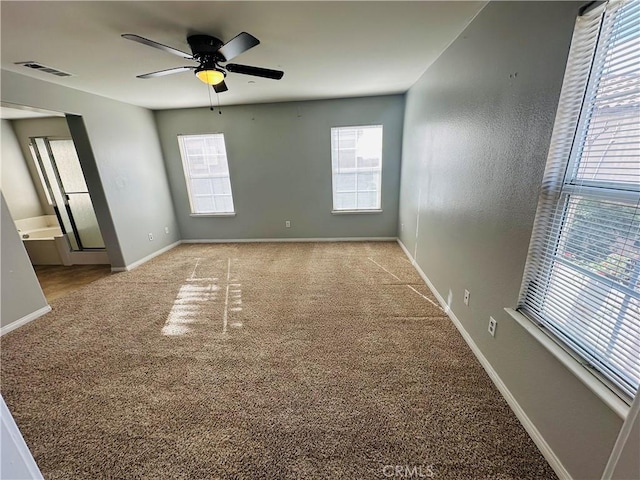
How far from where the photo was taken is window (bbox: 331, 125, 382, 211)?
14.5ft

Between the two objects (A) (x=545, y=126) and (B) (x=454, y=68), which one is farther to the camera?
(B) (x=454, y=68)

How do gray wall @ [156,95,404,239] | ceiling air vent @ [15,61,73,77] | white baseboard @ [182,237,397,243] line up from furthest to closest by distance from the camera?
white baseboard @ [182,237,397,243] → gray wall @ [156,95,404,239] → ceiling air vent @ [15,61,73,77]

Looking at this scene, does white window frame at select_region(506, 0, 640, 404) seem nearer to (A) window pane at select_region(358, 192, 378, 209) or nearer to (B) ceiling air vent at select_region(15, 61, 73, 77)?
(A) window pane at select_region(358, 192, 378, 209)

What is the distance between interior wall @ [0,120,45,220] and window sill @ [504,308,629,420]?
22.7 ft

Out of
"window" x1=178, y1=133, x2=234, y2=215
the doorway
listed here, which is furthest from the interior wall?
"window" x1=178, y1=133, x2=234, y2=215

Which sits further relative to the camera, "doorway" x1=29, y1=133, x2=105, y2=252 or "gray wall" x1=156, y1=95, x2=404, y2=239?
"gray wall" x1=156, y1=95, x2=404, y2=239

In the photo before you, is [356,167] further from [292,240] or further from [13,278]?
[13,278]

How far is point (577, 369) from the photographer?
43.6 inches

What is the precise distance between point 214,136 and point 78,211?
2.49 meters

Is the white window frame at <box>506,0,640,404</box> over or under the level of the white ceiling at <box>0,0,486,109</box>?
under

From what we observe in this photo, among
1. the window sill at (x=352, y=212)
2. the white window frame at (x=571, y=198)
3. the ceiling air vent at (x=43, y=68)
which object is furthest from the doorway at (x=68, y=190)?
the white window frame at (x=571, y=198)

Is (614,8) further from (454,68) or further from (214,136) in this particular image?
(214,136)

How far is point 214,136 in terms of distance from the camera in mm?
4652

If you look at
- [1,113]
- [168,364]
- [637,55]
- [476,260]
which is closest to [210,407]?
[168,364]
